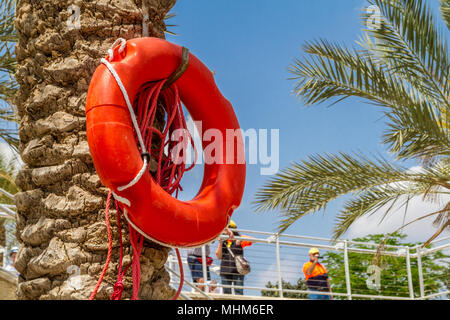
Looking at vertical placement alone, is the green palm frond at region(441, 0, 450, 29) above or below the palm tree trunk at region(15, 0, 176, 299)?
above

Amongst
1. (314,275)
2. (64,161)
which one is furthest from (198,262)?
(64,161)

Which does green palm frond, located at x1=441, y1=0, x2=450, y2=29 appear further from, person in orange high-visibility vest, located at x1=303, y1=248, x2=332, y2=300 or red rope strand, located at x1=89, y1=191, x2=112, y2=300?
red rope strand, located at x1=89, y1=191, x2=112, y2=300

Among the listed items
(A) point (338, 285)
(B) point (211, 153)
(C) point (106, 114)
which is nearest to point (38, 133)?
(C) point (106, 114)

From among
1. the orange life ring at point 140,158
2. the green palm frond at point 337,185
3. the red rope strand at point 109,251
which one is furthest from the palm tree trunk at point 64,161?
the green palm frond at point 337,185

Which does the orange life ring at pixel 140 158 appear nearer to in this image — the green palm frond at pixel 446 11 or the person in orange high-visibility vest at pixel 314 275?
the person in orange high-visibility vest at pixel 314 275

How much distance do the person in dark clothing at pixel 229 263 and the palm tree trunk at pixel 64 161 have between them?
436cm

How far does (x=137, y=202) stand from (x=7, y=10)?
6.64 metres

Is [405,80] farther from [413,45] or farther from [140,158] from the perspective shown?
[140,158]

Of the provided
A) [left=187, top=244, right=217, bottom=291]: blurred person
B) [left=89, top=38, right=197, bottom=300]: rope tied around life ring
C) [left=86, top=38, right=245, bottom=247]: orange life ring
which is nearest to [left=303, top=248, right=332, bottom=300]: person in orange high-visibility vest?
[left=187, top=244, right=217, bottom=291]: blurred person

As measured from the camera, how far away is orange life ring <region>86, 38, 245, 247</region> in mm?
2994

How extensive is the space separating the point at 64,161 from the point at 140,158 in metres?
0.49

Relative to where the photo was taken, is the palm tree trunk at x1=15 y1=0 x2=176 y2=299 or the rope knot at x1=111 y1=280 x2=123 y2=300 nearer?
the rope knot at x1=111 y1=280 x2=123 y2=300

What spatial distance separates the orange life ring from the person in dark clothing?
13.7ft

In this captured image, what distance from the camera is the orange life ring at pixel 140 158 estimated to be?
9.82 feet
